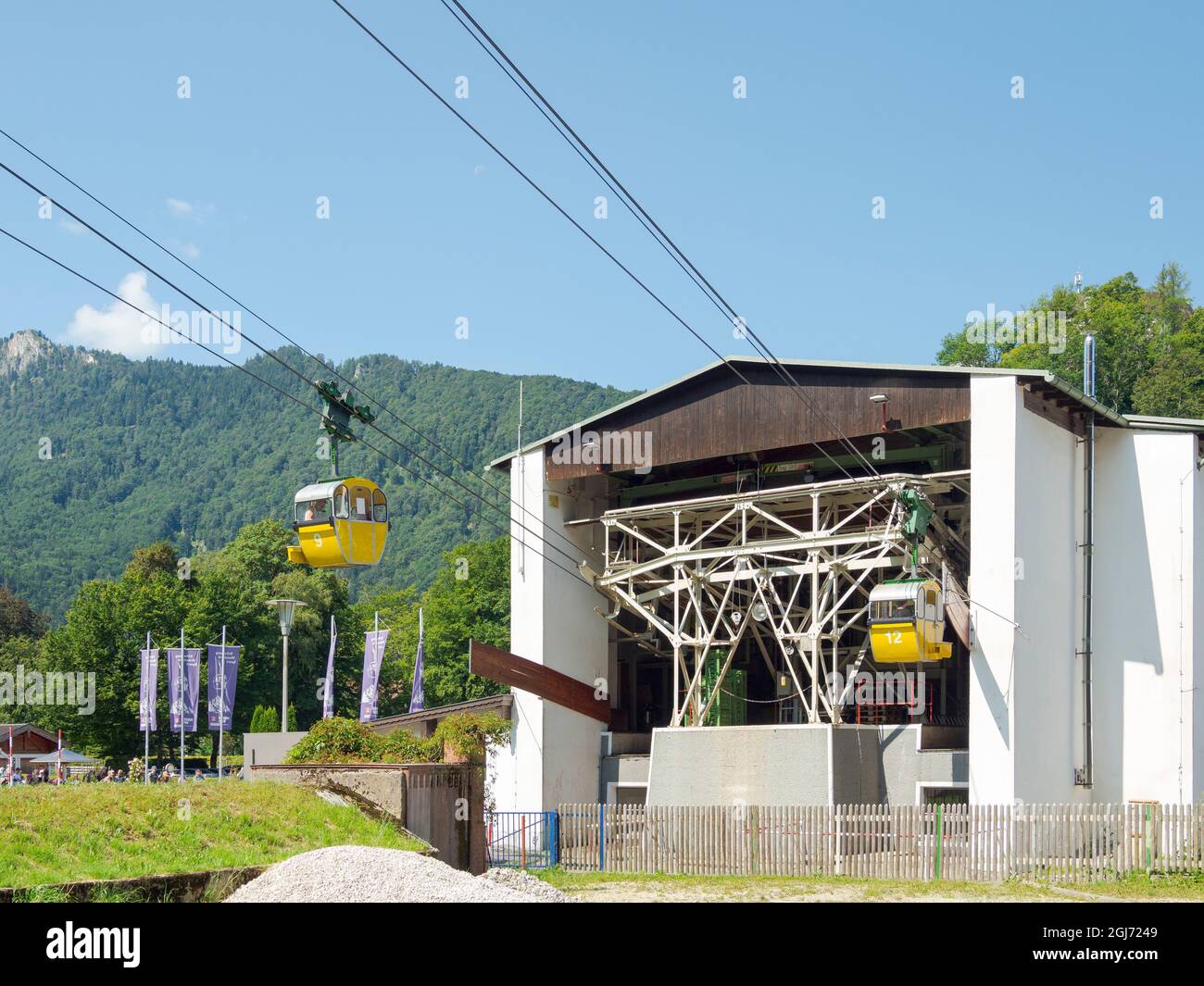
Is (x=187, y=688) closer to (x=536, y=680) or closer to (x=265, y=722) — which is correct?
(x=265, y=722)

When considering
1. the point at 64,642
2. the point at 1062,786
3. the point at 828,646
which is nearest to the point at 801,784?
the point at 1062,786

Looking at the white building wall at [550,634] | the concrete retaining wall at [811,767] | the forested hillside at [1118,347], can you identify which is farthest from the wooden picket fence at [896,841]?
the forested hillside at [1118,347]

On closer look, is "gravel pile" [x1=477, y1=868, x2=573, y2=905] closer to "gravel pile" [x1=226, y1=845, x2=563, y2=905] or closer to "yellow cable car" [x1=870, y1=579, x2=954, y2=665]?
"gravel pile" [x1=226, y1=845, x2=563, y2=905]

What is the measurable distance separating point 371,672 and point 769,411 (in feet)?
79.2

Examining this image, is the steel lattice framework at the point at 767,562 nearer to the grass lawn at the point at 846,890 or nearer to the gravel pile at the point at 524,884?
the grass lawn at the point at 846,890

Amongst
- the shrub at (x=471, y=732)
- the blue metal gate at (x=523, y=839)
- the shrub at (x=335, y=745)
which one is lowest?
the blue metal gate at (x=523, y=839)

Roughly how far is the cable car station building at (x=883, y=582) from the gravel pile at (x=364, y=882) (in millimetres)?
15746

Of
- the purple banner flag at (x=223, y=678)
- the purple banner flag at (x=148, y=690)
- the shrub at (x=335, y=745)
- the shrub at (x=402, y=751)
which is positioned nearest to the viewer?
the shrub at (x=335, y=745)

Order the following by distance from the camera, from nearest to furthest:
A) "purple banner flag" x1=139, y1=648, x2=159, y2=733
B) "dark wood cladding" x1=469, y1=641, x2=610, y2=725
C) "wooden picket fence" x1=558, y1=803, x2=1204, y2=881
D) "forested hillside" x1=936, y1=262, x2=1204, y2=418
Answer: "wooden picket fence" x1=558, y1=803, x2=1204, y2=881, "dark wood cladding" x1=469, y1=641, x2=610, y2=725, "purple banner flag" x1=139, y1=648, x2=159, y2=733, "forested hillside" x1=936, y1=262, x2=1204, y2=418

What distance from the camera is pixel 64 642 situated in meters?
72.4

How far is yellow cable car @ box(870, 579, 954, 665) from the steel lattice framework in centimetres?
Result: 198

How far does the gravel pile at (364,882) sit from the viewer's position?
14.9 m

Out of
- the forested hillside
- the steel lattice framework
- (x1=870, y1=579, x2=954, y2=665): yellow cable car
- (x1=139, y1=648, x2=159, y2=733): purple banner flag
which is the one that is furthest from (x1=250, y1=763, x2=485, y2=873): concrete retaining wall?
the forested hillside

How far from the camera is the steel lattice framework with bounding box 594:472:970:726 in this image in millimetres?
33250
